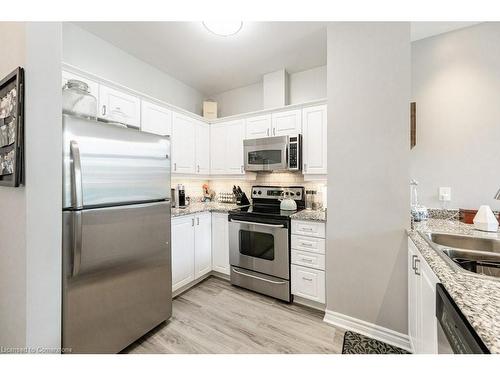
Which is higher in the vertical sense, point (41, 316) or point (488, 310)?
point (488, 310)

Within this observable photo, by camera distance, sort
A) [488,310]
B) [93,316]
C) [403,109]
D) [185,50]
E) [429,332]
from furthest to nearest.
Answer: [185,50] → [403,109] → [93,316] → [429,332] → [488,310]

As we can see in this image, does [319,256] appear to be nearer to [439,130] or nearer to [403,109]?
[403,109]

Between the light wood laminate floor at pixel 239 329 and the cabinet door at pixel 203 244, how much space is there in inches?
13.0

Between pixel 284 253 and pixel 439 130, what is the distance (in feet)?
Result: 6.24

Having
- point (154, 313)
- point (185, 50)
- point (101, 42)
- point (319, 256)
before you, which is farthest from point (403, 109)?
point (101, 42)

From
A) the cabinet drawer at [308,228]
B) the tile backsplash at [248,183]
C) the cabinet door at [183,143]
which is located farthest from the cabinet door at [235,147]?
the cabinet drawer at [308,228]

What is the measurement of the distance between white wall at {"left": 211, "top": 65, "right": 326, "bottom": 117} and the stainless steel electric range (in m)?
1.56

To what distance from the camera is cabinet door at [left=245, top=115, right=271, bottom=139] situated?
2727mm

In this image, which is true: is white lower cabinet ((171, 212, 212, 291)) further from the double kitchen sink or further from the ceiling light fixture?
the double kitchen sink

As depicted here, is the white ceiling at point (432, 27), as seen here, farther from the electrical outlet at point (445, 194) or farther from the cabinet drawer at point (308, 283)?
the cabinet drawer at point (308, 283)

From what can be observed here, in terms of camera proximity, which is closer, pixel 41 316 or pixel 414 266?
pixel 41 316

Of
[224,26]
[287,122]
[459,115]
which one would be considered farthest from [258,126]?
[459,115]

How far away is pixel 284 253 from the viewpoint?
2176 millimetres
